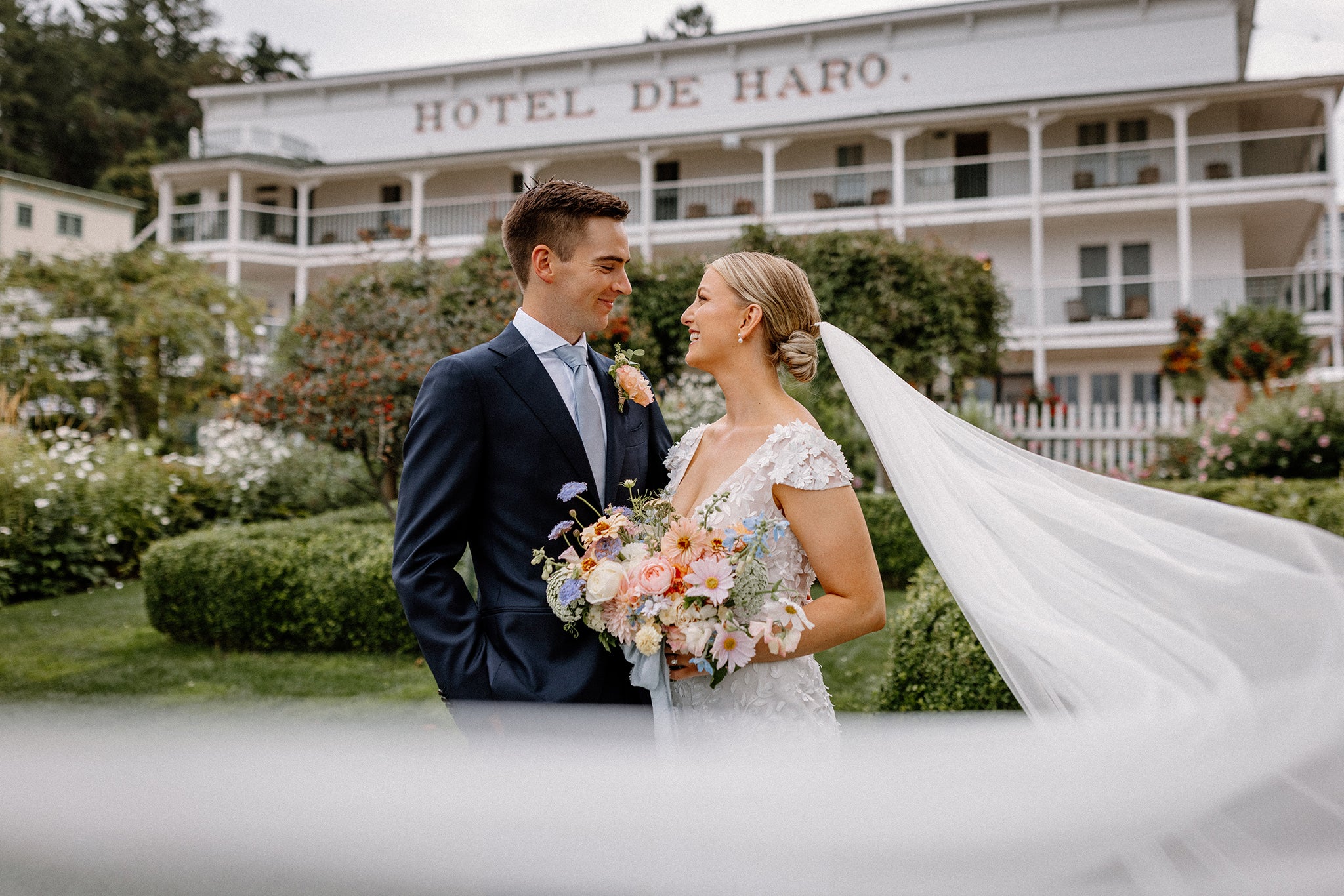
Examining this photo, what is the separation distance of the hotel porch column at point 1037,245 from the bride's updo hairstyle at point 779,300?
63.7 feet

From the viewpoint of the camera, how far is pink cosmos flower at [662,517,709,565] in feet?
7.20

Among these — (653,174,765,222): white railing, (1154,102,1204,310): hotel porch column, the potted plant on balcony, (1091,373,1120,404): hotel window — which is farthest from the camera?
(653,174,765,222): white railing

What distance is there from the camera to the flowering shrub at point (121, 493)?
10133 millimetres

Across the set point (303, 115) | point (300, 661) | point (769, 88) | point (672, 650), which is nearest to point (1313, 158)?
point (769, 88)

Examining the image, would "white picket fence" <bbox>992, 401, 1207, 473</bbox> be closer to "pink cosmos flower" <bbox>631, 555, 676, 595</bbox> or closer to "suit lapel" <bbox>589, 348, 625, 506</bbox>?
"suit lapel" <bbox>589, 348, 625, 506</bbox>

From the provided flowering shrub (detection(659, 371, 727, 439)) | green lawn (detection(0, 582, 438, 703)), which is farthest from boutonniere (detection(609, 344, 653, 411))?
flowering shrub (detection(659, 371, 727, 439))

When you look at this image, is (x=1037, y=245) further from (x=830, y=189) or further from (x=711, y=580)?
(x=711, y=580)

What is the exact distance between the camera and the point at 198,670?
7152mm

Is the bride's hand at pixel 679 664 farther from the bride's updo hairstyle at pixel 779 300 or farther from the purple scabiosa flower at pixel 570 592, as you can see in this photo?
the bride's updo hairstyle at pixel 779 300

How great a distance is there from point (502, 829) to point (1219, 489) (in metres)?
8.38

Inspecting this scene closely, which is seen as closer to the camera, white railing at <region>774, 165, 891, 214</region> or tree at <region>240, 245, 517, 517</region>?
tree at <region>240, 245, 517, 517</region>

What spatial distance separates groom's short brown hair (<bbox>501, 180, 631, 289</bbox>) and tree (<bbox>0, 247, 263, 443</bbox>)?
13.8m

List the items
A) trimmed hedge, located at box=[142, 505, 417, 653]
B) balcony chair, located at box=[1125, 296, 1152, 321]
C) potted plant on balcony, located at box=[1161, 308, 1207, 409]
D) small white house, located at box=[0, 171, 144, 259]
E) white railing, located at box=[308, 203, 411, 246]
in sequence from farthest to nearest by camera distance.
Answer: small white house, located at box=[0, 171, 144, 259] < white railing, located at box=[308, 203, 411, 246] < balcony chair, located at box=[1125, 296, 1152, 321] < potted plant on balcony, located at box=[1161, 308, 1207, 409] < trimmed hedge, located at box=[142, 505, 417, 653]

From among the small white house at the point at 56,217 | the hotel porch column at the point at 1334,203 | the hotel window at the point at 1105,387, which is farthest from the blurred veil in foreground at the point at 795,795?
the small white house at the point at 56,217
